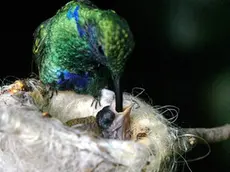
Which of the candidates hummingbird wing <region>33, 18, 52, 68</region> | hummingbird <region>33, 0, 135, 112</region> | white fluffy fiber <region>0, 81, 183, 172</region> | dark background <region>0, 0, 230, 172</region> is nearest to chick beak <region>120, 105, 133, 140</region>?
hummingbird <region>33, 0, 135, 112</region>

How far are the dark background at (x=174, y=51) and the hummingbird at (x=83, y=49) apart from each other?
0.45 m

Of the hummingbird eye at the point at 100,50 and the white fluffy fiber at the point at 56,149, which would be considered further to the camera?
the hummingbird eye at the point at 100,50

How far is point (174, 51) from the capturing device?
204 centimetres

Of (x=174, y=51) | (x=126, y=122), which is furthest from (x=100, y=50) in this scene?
(x=174, y=51)

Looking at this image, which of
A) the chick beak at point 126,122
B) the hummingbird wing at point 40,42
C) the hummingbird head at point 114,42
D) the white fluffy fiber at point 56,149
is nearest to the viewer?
the white fluffy fiber at point 56,149

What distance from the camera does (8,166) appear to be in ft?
3.75

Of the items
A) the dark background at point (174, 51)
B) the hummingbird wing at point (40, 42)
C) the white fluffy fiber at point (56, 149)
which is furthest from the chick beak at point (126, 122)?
the dark background at point (174, 51)

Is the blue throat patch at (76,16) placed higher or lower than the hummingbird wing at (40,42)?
higher

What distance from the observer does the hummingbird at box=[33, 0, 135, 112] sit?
1212 millimetres

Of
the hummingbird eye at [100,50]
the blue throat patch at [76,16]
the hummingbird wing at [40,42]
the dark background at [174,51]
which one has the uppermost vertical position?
the blue throat patch at [76,16]

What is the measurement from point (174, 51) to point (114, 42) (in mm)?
878

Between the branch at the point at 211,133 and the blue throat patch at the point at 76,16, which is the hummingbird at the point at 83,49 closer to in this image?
the blue throat patch at the point at 76,16

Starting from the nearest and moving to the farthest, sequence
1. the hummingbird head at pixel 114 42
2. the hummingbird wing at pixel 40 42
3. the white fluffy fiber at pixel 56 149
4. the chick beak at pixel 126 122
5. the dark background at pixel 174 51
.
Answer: the white fluffy fiber at pixel 56 149 < the hummingbird head at pixel 114 42 < the chick beak at pixel 126 122 < the hummingbird wing at pixel 40 42 < the dark background at pixel 174 51

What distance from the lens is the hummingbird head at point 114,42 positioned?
1.19m
